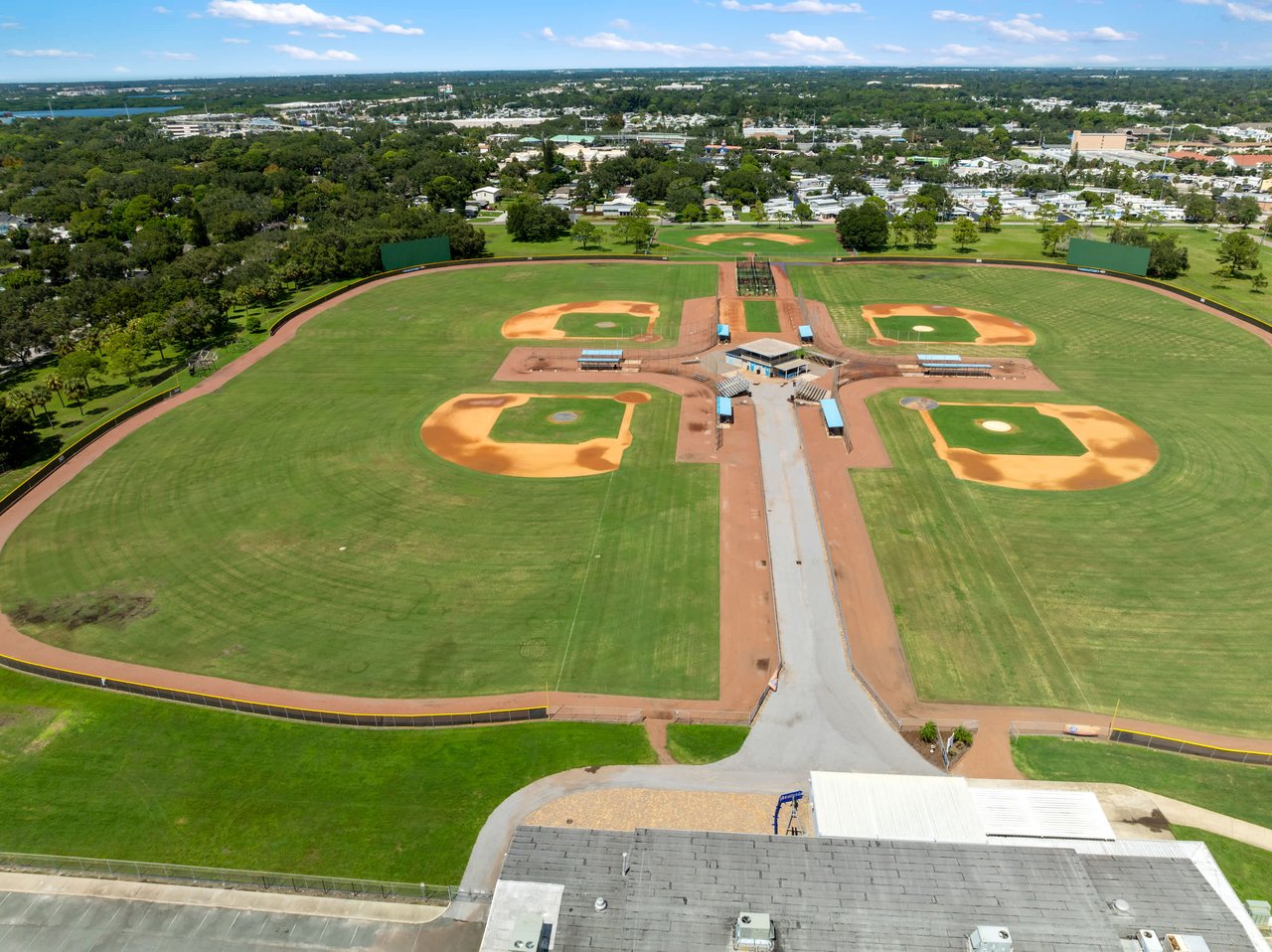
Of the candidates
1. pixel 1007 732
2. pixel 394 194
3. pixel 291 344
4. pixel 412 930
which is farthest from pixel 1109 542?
pixel 394 194

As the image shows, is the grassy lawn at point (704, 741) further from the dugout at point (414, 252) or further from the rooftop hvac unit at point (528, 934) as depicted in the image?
the dugout at point (414, 252)

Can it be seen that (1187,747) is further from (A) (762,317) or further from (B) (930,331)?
(A) (762,317)

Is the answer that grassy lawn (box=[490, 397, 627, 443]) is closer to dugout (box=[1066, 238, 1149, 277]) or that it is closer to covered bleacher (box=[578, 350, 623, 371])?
covered bleacher (box=[578, 350, 623, 371])

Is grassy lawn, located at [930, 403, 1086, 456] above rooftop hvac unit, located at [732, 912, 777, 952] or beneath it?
beneath

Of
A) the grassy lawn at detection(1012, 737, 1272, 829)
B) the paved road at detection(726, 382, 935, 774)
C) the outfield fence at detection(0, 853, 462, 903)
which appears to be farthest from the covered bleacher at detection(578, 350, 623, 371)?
the outfield fence at detection(0, 853, 462, 903)

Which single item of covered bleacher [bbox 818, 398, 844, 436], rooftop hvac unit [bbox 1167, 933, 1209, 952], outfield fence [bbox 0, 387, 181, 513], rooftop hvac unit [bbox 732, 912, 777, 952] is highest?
rooftop hvac unit [bbox 732, 912, 777, 952]

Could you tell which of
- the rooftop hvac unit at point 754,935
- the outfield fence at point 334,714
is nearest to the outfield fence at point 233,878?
the outfield fence at point 334,714

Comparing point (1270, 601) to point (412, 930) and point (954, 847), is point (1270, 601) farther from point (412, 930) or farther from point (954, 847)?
point (412, 930)
